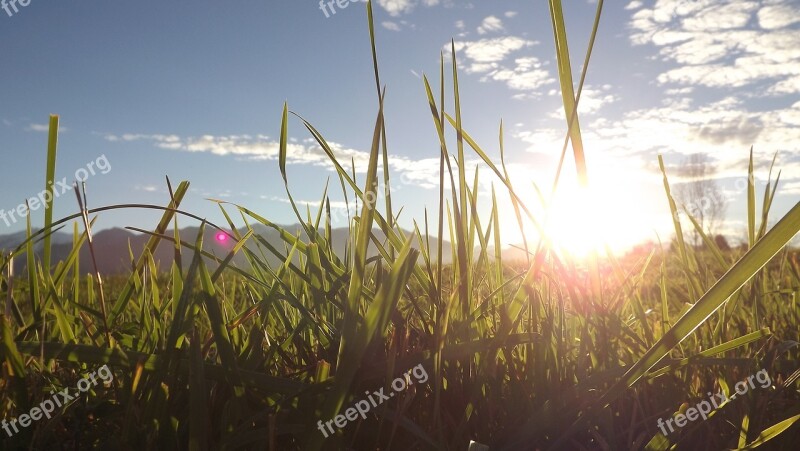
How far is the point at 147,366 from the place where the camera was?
2.64 ft

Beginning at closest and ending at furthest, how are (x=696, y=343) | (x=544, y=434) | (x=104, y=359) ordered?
(x=104, y=359) < (x=544, y=434) < (x=696, y=343)

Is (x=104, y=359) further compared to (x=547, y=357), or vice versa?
(x=547, y=357)

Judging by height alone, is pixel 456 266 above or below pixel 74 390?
above

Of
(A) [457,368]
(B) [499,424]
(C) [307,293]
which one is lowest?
(B) [499,424]

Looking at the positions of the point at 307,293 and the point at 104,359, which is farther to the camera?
the point at 307,293

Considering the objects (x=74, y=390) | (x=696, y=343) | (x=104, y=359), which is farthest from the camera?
(x=696, y=343)

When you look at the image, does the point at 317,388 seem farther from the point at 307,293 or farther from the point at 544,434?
the point at 307,293

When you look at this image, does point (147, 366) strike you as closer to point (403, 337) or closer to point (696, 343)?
point (403, 337)

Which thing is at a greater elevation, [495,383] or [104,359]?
[104,359]

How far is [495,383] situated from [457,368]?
7 cm

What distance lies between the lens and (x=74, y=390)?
3.41ft

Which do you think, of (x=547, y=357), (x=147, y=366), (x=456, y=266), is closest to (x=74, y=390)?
(x=147, y=366)

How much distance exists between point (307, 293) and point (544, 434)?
25.4 inches

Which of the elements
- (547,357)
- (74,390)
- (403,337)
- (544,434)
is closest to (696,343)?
(547,357)
